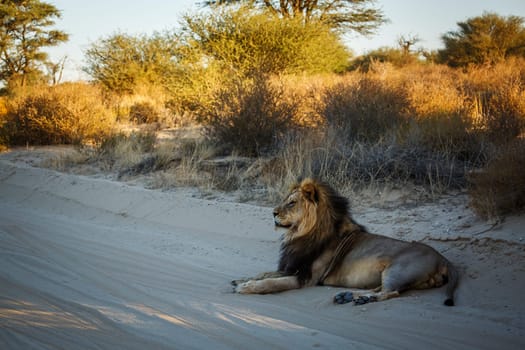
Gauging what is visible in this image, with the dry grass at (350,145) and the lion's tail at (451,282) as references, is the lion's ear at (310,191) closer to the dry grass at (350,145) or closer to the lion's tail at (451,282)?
the lion's tail at (451,282)

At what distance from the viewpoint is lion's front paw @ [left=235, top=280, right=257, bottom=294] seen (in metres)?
4.94

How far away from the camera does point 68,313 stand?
13.6 ft

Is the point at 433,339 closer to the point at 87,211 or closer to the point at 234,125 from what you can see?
the point at 87,211

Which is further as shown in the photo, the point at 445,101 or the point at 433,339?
the point at 445,101

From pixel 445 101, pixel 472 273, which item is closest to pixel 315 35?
pixel 445 101

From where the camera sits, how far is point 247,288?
4949mm

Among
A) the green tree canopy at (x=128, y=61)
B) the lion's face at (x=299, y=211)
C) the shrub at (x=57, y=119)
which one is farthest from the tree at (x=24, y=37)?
the lion's face at (x=299, y=211)

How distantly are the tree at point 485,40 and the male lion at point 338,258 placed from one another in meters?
23.2

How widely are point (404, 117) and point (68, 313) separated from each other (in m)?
8.98

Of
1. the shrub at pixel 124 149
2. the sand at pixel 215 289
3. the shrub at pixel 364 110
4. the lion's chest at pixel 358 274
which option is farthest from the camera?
the shrub at pixel 124 149

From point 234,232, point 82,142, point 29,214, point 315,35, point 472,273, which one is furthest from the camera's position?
point 315,35

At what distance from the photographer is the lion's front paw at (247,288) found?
4938 millimetres

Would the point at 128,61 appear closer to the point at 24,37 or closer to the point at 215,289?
the point at 24,37

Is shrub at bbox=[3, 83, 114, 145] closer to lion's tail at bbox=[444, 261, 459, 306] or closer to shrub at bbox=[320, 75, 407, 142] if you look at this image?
shrub at bbox=[320, 75, 407, 142]
